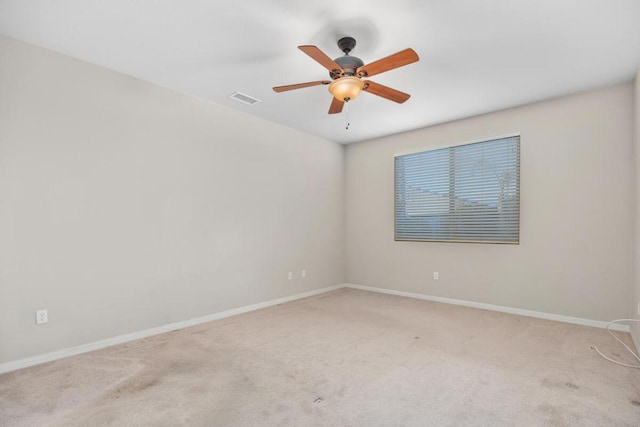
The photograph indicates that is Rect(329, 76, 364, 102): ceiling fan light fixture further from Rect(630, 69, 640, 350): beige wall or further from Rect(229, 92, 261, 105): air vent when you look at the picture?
Rect(630, 69, 640, 350): beige wall

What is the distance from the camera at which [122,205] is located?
3.18 m

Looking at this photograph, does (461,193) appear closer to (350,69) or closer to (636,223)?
(636,223)

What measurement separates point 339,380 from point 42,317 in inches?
97.4

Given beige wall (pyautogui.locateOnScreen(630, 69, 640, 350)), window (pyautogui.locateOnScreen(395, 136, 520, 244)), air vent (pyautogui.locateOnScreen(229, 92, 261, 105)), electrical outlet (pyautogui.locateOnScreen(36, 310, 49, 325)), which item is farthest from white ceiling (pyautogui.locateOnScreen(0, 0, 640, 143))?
electrical outlet (pyautogui.locateOnScreen(36, 310, 49, 325))

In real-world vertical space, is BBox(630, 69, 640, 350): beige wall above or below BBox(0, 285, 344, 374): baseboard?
above

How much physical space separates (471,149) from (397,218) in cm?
149

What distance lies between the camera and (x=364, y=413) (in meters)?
1.93

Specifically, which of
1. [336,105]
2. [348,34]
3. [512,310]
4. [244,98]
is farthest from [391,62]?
[512,310]

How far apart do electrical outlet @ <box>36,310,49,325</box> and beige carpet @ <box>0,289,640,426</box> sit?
36 centimetres

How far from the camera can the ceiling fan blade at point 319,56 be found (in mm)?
2080

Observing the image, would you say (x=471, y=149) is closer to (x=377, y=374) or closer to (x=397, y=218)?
(x=397, y=218)

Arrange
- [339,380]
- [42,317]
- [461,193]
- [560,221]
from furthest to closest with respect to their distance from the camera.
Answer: [461,193]
[560,221]
[42,317]
[339,380]

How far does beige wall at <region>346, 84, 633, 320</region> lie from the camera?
3.46 metres

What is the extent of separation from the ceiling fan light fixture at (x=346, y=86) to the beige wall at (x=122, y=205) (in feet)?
6.49
